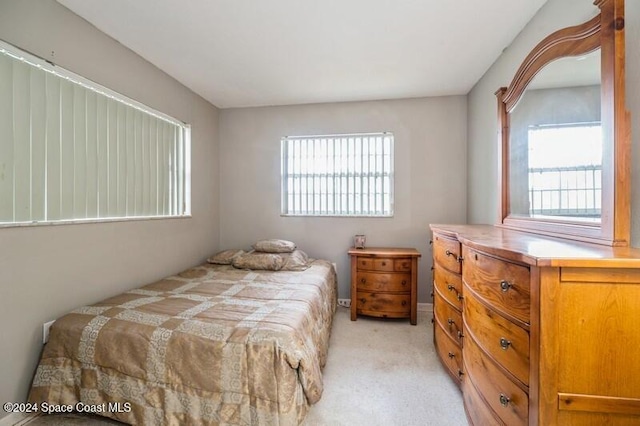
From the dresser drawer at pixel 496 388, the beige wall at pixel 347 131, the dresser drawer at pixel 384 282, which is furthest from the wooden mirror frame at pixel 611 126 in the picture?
the beige wall at pixel 347 131

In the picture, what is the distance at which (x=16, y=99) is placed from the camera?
1.49m

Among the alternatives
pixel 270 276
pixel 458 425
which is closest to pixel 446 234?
pixel 458 425

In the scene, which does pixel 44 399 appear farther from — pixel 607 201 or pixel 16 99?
pixel 607 201

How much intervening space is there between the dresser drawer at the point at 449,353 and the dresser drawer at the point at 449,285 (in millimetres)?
287

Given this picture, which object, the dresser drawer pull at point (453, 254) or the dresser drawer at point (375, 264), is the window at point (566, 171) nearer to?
the dresser drawer pull at point (453, 254)

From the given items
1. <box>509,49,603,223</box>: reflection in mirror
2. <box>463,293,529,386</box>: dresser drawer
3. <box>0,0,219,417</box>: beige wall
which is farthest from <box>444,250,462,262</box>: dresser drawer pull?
<box>0,0,219,417</box>: beige wall

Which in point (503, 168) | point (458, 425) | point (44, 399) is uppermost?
point (503, 168)

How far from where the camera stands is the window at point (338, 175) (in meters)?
3.23

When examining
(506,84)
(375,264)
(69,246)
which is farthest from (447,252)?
(69,246)

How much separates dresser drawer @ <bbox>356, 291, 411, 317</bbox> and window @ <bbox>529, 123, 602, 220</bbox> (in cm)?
154

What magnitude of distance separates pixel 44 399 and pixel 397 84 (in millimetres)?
3678

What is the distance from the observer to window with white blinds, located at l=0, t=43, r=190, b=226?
58.3 inches

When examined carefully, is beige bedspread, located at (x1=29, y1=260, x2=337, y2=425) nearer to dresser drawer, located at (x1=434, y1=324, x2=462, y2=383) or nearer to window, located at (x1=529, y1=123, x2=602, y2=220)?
dresser drawer, located at (x1=434, y1=324, x2=462, y2=383)

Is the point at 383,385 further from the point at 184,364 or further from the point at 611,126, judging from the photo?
the point at 611,126
